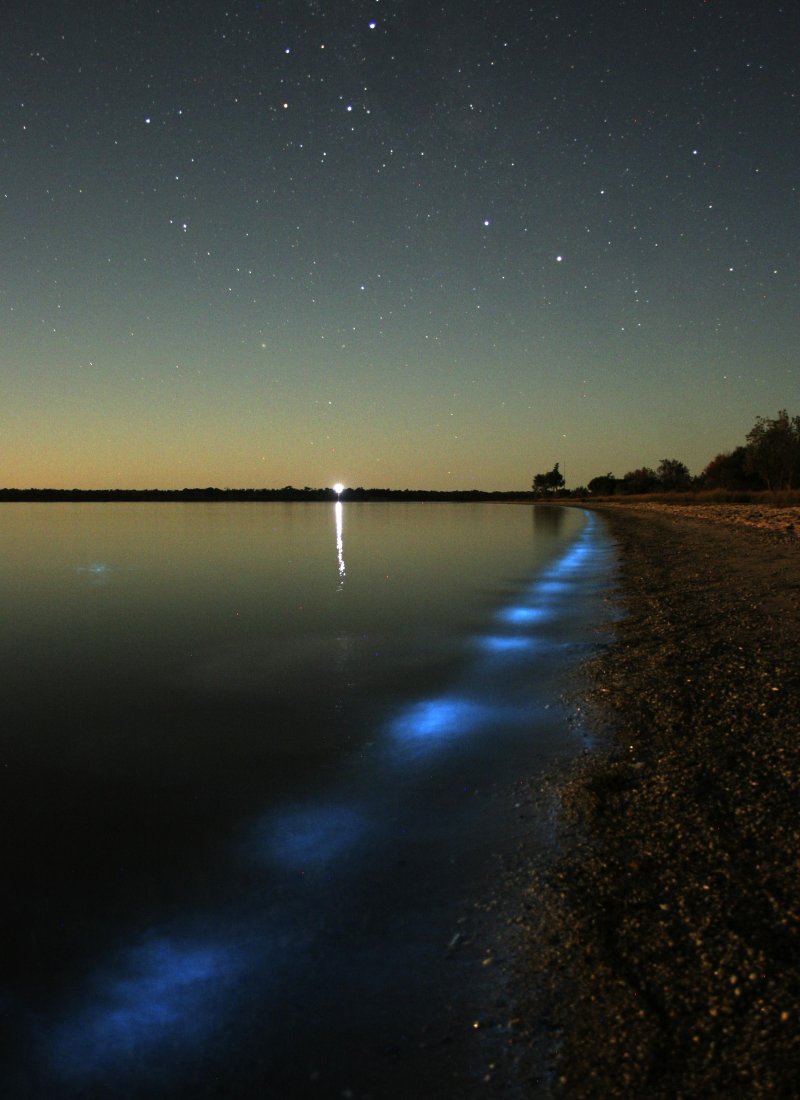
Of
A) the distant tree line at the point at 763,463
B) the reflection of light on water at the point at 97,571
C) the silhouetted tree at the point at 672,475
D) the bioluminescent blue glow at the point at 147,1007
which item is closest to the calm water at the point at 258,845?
the bioluminescent blue glow at the point at 147,1007

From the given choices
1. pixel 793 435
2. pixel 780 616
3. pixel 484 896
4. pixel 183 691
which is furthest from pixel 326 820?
pixel 793 435

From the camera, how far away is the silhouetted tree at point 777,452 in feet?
224

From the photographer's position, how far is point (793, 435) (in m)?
69.2

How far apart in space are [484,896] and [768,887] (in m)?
1.61

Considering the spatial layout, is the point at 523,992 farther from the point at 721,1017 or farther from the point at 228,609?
Result: the point at 228,609

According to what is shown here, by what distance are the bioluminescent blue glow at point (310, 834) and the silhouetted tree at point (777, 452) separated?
73.4 m

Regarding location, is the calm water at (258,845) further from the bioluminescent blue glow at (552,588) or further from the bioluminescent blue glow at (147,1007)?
the bioluminescent blue glow at (552,588)

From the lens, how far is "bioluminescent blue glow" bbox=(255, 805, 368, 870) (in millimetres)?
4805

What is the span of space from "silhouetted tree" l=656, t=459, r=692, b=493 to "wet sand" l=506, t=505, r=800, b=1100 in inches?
5328

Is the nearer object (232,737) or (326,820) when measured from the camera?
(326,820)

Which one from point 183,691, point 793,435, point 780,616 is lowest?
point 183,691

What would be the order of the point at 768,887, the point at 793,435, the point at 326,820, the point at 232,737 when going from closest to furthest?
the point at 768,887 < the point at 326,820 < the point at 232,737 < the point at 793,435

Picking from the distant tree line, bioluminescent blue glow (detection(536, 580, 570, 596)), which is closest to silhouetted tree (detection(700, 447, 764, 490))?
the distant tree line

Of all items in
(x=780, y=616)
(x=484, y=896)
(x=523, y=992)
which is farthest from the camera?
(x=780, y=616)
